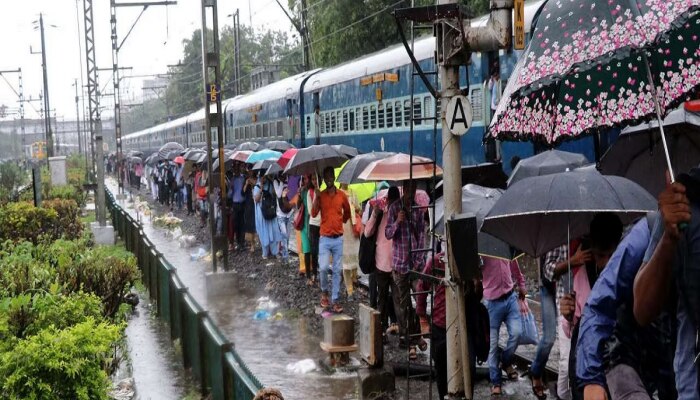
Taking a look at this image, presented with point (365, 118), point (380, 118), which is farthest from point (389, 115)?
point (365, 118)

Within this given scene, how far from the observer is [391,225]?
9.37m

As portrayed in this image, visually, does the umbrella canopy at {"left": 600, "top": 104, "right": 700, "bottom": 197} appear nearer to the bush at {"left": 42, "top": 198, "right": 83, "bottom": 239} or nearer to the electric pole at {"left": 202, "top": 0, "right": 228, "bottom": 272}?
the electric pole at {"left": 202, "top": 0, "right": 228, "bottom": 272}

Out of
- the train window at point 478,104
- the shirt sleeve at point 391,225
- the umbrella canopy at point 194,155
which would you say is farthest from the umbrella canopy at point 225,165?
the shirt sleeve at point 391,225

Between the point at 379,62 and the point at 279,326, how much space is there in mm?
8007

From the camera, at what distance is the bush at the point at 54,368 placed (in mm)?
6285

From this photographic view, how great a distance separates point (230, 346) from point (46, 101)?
41571 millimetres

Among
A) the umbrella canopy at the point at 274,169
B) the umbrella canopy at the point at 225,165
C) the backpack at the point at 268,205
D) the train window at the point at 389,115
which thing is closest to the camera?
the umbrella canopy at the point at 274,169

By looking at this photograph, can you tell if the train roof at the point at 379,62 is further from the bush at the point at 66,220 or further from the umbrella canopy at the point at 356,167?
the bush at the point at 66,220

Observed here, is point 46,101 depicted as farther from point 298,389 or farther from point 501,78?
point 298,389

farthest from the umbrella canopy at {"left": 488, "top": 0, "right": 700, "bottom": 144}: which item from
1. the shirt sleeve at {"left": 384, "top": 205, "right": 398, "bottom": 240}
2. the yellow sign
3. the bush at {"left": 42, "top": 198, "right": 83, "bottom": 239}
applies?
the bush at {"left": 42, "top": 198, "right": 83, "bottom": 239}

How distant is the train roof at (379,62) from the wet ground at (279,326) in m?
4.08

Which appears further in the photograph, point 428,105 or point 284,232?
point 284,232

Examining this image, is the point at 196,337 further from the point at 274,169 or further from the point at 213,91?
the point at 274,169

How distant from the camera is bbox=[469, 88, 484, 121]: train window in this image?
13391mm
